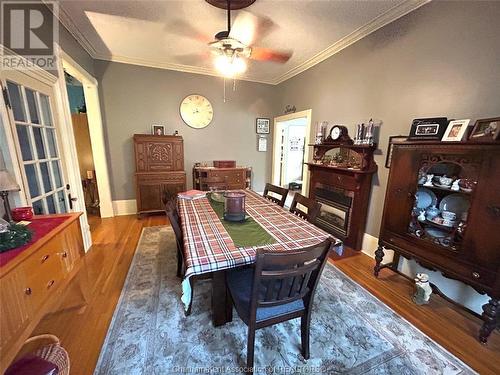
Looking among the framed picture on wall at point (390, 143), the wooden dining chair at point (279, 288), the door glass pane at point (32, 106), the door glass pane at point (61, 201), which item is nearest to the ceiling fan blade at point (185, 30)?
the door glass pane at point (32, 106)

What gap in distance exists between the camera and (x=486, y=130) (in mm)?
1486

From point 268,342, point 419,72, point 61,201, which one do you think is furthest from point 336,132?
point 61,201

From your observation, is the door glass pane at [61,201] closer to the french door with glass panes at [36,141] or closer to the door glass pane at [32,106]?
the french door with glass panes at [36,141]

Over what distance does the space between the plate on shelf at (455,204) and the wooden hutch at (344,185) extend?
794 millimetres

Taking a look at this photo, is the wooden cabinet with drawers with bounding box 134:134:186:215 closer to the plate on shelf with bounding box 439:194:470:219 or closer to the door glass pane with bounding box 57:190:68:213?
the door glass pane with bounding box 57:190:68:213

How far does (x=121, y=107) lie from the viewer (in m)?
3.67

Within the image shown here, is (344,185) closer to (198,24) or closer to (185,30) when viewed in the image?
(198,24)

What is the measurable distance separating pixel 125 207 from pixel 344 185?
3.83m

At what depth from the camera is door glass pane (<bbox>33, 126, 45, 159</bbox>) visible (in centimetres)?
189

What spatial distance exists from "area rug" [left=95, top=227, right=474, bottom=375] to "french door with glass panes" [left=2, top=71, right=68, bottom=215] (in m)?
1.18

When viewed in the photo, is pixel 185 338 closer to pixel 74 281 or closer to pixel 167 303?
pixel 167 303

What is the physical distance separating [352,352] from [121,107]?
4.47 meters

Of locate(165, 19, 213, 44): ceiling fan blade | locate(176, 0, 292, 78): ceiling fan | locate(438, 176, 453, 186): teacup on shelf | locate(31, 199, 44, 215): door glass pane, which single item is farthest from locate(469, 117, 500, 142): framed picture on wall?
locate(31, 199, 44, 215): door glass pane

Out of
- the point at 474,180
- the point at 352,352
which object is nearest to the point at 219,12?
the point at 474,180
